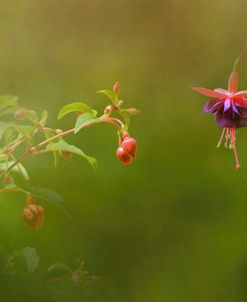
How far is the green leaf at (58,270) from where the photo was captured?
3.42ft

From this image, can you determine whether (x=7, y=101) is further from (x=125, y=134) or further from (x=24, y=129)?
(x=125, y=134)

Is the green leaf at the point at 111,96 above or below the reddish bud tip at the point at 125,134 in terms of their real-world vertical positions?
above

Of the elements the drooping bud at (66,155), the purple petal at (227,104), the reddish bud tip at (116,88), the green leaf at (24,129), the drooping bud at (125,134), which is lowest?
the drooping bud at (66,155)

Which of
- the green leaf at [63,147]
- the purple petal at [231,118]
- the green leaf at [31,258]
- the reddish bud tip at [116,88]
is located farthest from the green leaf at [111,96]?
the green leaf at [31,258]

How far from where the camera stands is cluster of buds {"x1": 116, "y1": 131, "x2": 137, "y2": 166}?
1.02m

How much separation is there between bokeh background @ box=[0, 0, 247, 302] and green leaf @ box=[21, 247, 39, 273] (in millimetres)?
18

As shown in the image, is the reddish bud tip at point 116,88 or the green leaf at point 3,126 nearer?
the green leaf at point 3,126

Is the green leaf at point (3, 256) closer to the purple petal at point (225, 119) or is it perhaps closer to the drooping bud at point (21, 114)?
the drooping bud at point (21, 114)

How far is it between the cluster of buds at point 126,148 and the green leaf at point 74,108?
0.10m

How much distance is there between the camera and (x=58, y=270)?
3.43 feet

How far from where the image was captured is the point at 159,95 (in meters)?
1.10

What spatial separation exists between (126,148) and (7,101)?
0.28 metres

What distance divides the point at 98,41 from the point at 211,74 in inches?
11.2

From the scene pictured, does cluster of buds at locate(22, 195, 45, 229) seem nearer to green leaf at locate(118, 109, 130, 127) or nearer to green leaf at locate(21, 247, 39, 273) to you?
green leaf at locate(21, 247, 39, 273)
